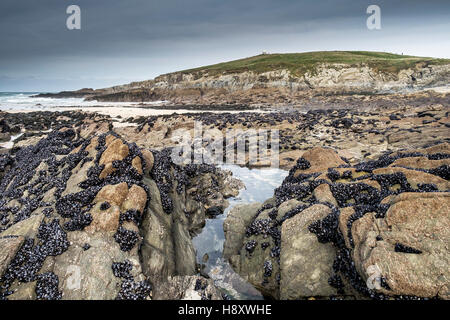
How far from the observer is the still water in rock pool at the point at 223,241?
9.12 meters

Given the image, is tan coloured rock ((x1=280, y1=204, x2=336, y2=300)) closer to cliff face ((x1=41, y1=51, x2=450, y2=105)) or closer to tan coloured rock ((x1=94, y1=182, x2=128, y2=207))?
tan coloured rock ((x1=94, y1=182, x2=128, y2=207))

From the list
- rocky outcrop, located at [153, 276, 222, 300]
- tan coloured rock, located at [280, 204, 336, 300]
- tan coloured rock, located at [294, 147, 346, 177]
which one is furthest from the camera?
tan coloured rock, located at [294, 147, 346, 177]

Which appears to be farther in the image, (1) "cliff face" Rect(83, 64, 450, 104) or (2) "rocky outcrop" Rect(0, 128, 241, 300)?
(1) "cliff face" Rect(83, 64, 450, 104)

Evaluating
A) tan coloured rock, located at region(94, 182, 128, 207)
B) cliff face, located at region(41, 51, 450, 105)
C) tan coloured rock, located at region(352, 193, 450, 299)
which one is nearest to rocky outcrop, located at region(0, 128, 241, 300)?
tan coloured rock, located at region(94, 182, 128, 207)

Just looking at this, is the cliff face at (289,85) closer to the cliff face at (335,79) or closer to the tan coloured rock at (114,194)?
the cliff face at (335,79)

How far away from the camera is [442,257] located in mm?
5812

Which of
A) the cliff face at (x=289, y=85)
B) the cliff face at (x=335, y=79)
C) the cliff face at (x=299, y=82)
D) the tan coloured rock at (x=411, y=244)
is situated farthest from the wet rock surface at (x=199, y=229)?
the cliff face at (x=335, y=79)

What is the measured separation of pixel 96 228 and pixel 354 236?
775cm

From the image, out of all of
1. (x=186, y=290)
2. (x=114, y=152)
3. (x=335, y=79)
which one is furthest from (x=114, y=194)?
(x=335, y=79)

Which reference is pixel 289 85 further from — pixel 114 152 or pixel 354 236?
pixel 354 236

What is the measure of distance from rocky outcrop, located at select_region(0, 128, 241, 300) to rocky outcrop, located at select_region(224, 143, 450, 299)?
8.37ft

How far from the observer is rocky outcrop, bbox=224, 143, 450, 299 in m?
5.98

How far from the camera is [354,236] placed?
7281 millimetres
